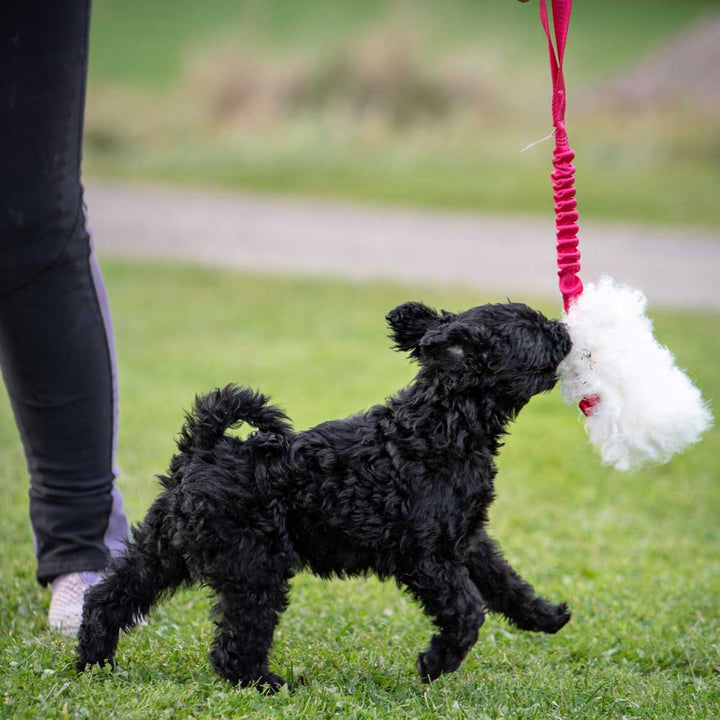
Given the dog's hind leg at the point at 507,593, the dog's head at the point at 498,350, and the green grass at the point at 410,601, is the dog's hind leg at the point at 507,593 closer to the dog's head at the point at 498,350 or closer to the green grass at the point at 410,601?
the green grass at the point at 410,601

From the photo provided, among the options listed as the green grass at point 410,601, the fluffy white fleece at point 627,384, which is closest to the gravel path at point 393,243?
the green grass at point 410,601

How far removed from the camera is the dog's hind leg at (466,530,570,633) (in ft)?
11.3

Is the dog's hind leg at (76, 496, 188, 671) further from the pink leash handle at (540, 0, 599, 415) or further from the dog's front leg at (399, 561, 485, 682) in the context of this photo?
the pink leash handle at (540, 0, 599, 415)

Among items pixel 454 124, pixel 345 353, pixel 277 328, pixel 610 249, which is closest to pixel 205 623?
pixel 345 353

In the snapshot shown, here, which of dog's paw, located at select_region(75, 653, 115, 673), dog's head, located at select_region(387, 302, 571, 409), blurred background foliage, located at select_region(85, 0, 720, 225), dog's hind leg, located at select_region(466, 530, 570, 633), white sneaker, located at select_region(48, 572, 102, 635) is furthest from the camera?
blurred background foliage, located at select_region(85, 0, 720, 225)

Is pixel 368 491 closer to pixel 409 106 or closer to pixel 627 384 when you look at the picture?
pixel 627 384

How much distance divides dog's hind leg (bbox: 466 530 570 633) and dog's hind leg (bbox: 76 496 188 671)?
37.5 inches

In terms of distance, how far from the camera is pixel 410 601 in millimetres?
3803

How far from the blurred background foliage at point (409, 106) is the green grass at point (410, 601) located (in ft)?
26.1

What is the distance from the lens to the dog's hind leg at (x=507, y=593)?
3.44 m

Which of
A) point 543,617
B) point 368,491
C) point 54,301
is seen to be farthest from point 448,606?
point 54,301

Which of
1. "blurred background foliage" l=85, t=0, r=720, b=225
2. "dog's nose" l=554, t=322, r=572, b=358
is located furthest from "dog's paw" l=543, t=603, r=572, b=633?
"blurred background foliage" l=85, t=0, r=720, b=225

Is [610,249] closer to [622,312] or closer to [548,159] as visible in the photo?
[548,159]

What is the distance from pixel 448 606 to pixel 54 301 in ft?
5.73
